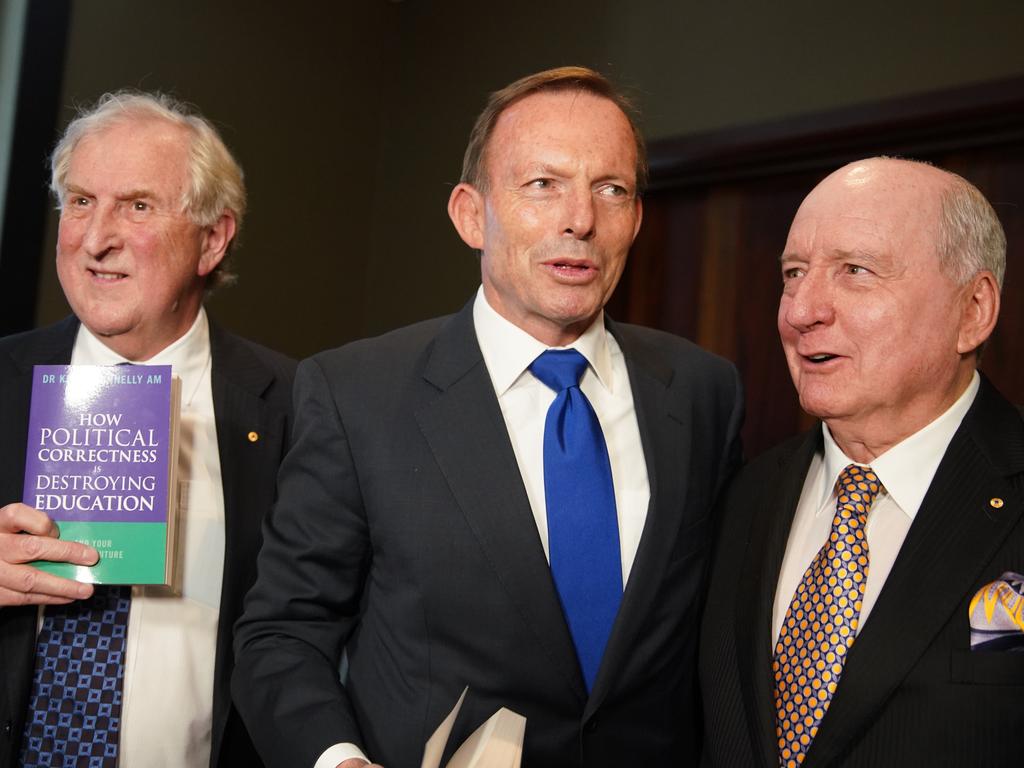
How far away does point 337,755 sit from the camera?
1.58 m

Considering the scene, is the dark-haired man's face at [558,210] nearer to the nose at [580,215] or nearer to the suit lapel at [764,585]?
the nose at [580,215]

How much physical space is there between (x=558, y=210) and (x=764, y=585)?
701 millimetres

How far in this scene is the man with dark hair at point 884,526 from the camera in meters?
1.52

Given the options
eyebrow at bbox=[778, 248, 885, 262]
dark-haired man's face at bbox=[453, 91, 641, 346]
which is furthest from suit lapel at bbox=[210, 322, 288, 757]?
eyebrow at bbox=[778, 248, 885, 262]

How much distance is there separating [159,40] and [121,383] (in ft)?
7.17

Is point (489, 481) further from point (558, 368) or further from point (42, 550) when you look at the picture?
point (42, 550)

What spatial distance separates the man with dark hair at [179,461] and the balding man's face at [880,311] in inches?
44.1

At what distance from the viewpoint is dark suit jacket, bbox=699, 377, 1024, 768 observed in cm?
149

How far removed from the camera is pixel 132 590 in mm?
2059

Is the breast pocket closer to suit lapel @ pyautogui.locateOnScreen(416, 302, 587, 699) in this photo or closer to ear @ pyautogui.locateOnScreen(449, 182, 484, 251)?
suit lapel @ pyautogui.locateOnScreen(416, 302, 587, 699)

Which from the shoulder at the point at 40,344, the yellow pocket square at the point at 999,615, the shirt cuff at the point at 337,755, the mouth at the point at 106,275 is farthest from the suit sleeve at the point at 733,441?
the shoulder at the point at 40,344

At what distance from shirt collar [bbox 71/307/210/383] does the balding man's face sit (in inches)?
48.7

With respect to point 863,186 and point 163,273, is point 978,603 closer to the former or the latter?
point 863,186

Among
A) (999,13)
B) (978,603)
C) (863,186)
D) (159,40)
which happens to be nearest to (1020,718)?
(978,603)
